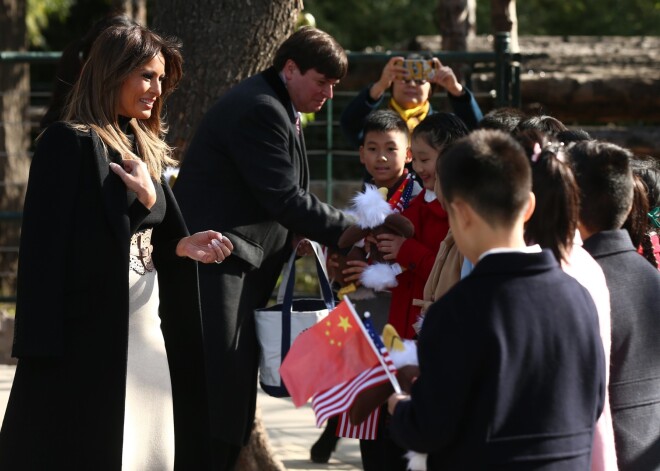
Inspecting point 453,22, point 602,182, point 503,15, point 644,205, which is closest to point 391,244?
point 644,205

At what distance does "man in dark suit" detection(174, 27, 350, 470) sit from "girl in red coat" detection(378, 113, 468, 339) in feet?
1.03

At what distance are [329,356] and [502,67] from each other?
3.94m

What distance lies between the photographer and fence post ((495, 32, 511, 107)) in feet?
20.8

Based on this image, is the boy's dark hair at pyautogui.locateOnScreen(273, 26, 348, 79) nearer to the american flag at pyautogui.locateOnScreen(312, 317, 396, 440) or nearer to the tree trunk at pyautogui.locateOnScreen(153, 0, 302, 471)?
the tree trunk at pyautogui.locateOnScreen(153, 0, 302, 471)

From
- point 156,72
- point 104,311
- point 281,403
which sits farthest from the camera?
point 281,403

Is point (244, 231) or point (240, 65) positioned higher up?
point (240, 65)

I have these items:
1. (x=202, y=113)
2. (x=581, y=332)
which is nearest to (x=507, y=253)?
(x=581, y=332)

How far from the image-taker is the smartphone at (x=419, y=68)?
16.8 ft

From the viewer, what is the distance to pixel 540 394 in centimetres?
241

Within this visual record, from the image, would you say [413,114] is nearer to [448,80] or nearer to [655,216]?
[448,80]

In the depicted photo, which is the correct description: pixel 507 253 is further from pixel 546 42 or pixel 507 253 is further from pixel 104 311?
pixel 546 42

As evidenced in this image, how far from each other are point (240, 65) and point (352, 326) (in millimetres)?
2859

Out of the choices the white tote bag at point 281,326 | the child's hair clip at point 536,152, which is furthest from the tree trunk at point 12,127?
the child's hair clip at point 536,152

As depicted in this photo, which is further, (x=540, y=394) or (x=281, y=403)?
(x=281, y=403)
